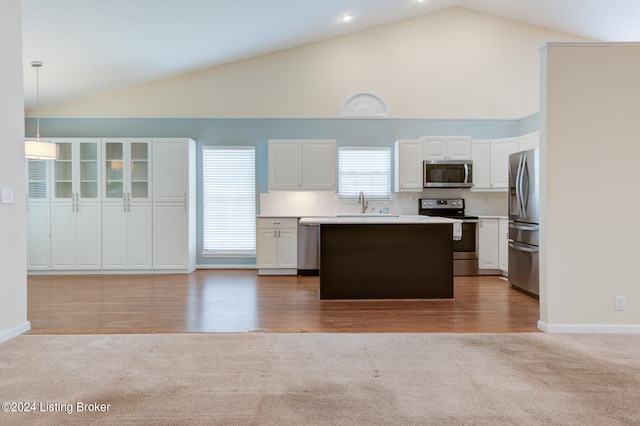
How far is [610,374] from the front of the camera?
2.55 metres

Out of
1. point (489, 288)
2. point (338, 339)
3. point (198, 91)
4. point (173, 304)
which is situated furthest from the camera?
point (198, 91)

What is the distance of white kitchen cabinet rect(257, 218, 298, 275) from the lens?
6156 mm

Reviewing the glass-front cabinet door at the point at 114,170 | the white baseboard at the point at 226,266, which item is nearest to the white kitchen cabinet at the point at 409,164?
the white baseboard at the point at 226,266

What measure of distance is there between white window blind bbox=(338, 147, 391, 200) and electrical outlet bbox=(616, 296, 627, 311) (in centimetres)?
378

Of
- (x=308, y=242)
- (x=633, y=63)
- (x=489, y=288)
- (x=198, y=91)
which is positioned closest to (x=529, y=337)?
(x=489, y=288)

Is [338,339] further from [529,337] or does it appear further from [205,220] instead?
[205,220]

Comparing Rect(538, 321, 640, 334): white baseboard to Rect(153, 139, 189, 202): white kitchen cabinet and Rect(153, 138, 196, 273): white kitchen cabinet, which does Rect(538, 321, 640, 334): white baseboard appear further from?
Rect(153, 139, 189, 202): white kitchen cabinet

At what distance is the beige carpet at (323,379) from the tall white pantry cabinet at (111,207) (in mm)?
2991

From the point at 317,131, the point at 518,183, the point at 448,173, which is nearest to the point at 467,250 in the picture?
the point at 448,173

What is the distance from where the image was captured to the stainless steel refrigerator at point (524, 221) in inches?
179

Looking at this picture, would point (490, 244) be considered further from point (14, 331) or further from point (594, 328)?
point (14, 331)

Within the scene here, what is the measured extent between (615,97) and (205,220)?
18.9ft

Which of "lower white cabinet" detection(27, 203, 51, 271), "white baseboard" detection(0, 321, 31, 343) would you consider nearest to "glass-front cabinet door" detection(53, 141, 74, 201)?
"lower white cabinet" detection(27, 203, 51, 271)

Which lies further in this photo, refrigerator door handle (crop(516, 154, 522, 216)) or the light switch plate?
refrigerator door handle (crop(516, 154, 522, 216))
